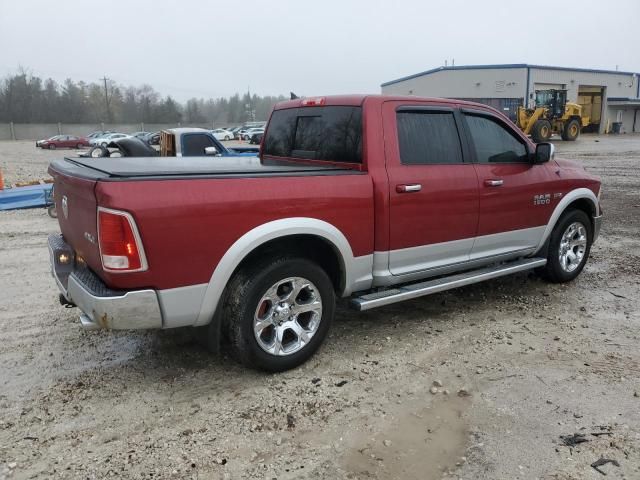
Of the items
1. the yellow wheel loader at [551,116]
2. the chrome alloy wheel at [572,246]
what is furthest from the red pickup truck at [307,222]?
the yellow wheel loader at [551,116]

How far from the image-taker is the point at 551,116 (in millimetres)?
34625

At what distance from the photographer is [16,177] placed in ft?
59.5

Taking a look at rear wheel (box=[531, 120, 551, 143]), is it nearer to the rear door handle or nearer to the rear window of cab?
the rear window of cab

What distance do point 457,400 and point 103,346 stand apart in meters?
2.78

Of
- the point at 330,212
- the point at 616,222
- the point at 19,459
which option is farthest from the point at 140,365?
the point at 616,222

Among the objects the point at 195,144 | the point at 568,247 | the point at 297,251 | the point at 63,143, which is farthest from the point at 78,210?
the point at 63,143

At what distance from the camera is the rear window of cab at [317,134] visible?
4.29m

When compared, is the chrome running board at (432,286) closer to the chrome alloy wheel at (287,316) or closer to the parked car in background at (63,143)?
the chrome alloy wheel at (287,316)

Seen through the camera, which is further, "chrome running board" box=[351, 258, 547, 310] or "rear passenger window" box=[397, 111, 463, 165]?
"rear passenger window" box=[397, 111, 463, 165]

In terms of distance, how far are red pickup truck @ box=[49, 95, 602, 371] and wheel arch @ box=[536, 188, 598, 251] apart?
0.10 feet

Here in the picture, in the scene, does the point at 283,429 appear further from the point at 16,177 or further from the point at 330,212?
the point at 16,177

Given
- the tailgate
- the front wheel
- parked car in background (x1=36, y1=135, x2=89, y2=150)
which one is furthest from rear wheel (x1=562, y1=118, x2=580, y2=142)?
parked car in background (x1=36, y1=135, x2=89, y2=150)

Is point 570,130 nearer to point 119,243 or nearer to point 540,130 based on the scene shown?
point 540,130

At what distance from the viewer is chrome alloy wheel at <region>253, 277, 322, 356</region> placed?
3.77 m
